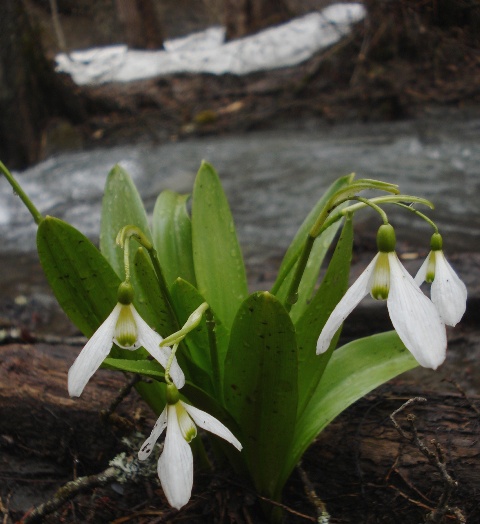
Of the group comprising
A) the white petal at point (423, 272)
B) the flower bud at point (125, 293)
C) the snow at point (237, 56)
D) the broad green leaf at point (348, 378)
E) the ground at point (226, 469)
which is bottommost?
the snow at point (237, 56)

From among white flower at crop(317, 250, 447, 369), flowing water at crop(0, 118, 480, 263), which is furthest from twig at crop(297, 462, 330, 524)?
flowing water at crop(0, 118, 480, 263)

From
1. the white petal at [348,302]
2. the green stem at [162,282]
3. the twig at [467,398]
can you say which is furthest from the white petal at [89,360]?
the twig at [467,398]

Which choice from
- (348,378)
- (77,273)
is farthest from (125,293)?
(348,378)

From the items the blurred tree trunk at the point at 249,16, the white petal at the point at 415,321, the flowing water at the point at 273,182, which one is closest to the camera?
the white petal at the point at 415,321

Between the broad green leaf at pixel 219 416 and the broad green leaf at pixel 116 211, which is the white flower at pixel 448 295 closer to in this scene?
the broad green leaf at pixel 219 416

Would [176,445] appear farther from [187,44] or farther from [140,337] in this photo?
[187,44]

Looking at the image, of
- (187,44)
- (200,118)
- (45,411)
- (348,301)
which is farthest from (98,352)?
(187,44)

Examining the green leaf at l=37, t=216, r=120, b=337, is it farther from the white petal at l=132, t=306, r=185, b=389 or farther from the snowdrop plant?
the white petal at l=132, t=306, r=185, b=389

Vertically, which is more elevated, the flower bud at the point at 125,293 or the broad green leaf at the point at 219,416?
the flower bud at the point at 125,293
